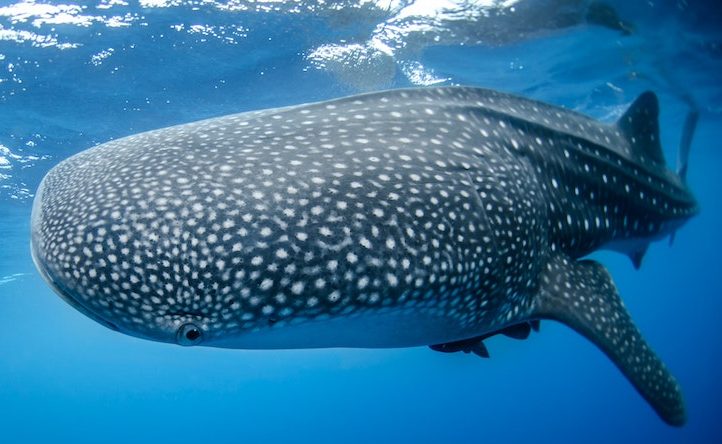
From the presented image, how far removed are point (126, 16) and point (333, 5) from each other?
5055 millimetres

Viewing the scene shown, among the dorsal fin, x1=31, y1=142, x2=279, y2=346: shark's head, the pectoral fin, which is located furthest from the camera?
the dorsal fin

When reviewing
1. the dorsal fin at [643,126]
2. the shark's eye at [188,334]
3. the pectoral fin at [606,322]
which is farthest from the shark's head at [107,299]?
the dorsal fin at [643,126]

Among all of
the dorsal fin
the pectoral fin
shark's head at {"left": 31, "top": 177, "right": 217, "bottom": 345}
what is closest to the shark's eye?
shark's head at {"left": 31, "top": 177, "right": 217, "bottom": 345}

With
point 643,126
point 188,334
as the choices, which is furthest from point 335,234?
point 643,126

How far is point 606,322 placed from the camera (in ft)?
12.8

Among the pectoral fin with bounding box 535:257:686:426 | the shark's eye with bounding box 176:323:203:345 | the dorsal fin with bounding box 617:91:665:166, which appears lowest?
the pectoral fin with bounding box 535:257:686:426

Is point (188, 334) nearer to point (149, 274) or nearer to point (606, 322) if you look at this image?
point (149, 274)

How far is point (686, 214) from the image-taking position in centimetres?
671

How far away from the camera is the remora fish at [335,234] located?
91.9 inches

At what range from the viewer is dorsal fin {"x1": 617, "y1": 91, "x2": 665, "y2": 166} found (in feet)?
18.4

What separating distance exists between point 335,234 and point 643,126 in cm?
494

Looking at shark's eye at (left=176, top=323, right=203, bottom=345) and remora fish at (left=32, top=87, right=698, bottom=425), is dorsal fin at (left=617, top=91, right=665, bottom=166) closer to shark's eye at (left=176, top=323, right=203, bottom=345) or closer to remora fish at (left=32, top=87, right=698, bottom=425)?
remora fish at (left=32, top=87, right=698, bottom=425)

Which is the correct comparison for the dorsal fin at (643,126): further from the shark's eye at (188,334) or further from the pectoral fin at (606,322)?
the shark's eye at (188,334)

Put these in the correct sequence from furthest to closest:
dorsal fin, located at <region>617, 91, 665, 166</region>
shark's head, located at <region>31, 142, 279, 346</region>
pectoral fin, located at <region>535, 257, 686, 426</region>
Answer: dorsal fin, located at <region>617, 91, 665, 166</region> → pectoral fin, located at <region>535, 257, 686, 426</region> → shark's head, located at <region>31, 142, 279, 346</region>
